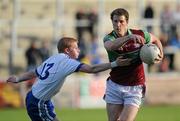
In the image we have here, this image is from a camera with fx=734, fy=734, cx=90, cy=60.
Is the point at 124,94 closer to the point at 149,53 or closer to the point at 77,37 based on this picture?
the point at 149,53

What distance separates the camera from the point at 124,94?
1024cm

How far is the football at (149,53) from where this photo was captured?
9.71 m

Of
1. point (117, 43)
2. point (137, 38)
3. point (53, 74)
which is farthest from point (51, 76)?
point (137, 38)

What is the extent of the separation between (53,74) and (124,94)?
110 centimetres

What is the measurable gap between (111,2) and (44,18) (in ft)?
8.18

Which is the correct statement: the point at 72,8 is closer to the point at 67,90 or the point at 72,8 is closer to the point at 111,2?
the point at 111,2

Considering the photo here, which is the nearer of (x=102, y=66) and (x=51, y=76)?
(x=102, y=66)

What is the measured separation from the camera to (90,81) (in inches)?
870

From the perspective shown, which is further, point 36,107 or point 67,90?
point 67,90

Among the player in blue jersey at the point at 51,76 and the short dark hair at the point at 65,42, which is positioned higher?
the short dark hair at the point at 65,42

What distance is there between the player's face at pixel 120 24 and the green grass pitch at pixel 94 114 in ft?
25.2

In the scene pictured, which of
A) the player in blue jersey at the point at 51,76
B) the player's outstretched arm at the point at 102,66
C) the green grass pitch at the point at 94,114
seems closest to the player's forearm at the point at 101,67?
the player's outstretched arm at the point at 102,66

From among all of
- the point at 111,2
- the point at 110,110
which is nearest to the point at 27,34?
the point at 111,2

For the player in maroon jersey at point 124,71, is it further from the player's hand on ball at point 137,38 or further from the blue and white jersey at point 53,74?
the blue and white jersey at point 53,74
